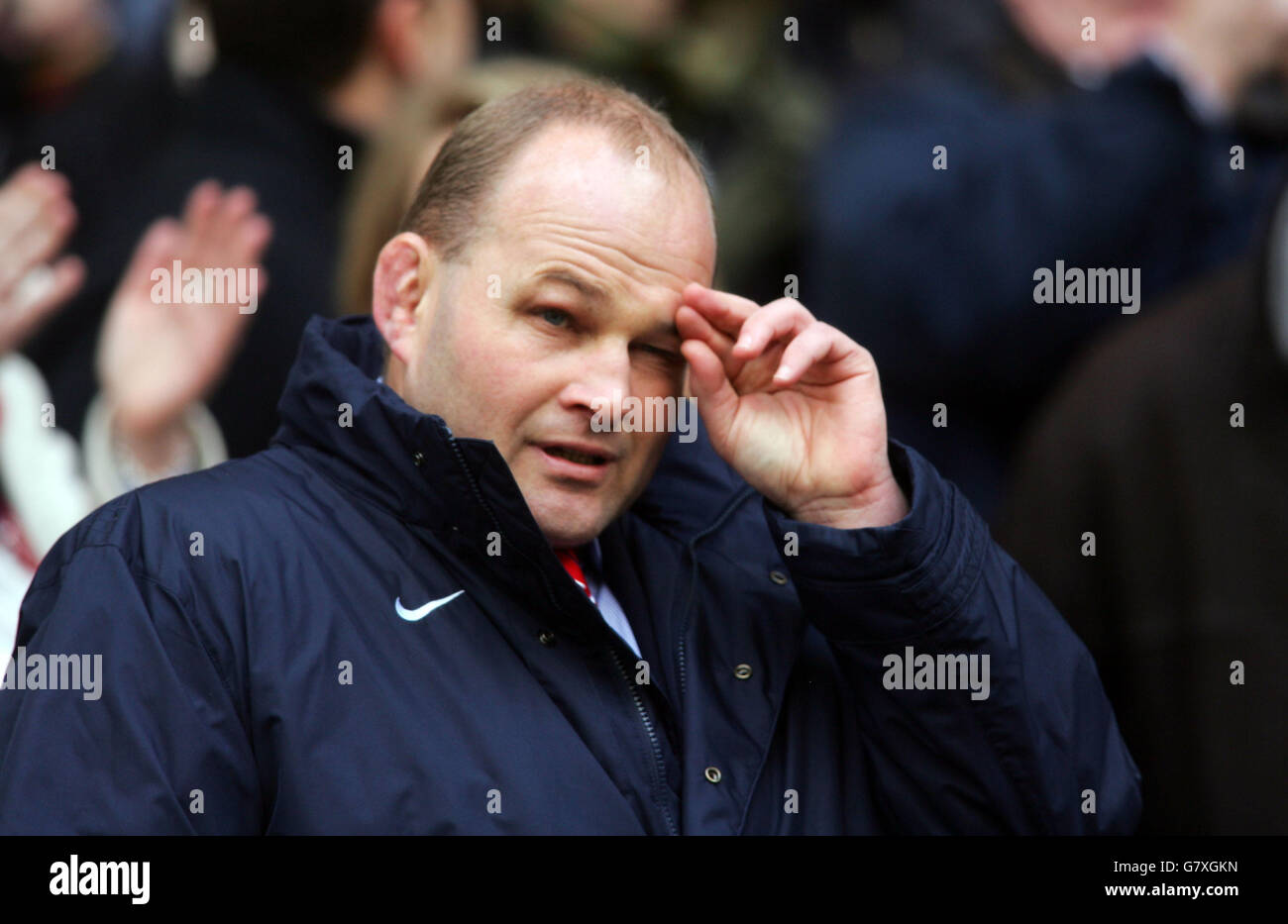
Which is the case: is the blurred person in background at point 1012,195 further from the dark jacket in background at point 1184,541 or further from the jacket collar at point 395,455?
the jacket collar at point 395,455

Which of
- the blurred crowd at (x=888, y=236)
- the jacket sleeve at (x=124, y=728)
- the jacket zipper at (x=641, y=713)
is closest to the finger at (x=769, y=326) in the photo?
the jacket zipper at (x=641, y=713)

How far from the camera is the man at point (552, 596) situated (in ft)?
6.49

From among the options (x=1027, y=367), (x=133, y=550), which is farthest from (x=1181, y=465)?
(x=133, y=550)

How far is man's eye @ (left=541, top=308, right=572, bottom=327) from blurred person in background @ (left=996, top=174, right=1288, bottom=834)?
166cm

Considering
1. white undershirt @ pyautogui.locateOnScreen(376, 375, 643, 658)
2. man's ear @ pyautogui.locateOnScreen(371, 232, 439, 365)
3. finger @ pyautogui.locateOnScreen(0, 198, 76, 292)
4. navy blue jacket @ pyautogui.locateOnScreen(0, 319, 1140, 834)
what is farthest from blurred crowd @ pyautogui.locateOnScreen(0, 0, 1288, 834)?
white undershirt @ pyautogui.locateOnScreen(376, 375, 643, 658)

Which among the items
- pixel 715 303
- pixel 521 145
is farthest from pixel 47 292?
pixel 715 303

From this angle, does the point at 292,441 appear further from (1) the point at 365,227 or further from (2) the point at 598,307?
(1) the point at 365,227

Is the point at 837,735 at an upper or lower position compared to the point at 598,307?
lower

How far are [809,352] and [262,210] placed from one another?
6.71ft

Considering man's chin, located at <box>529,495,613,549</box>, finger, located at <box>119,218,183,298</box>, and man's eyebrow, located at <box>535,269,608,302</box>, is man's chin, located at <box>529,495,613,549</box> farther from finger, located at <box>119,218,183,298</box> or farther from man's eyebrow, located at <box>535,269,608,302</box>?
finger, located at <box>119,218,183,298</box>

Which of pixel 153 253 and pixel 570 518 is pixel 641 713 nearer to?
pixel 570 518

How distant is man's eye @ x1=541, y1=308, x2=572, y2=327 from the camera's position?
2281 millimetres
